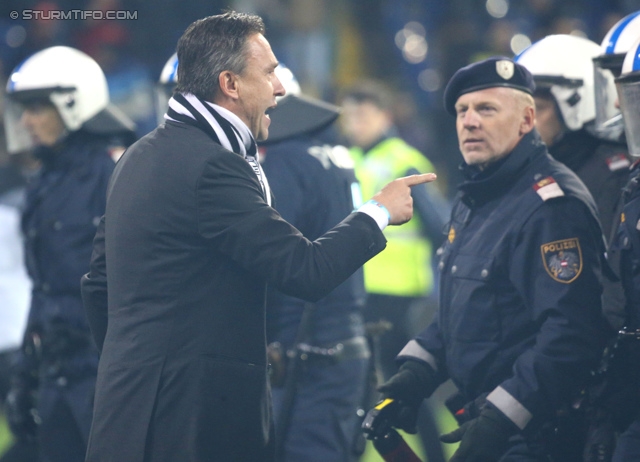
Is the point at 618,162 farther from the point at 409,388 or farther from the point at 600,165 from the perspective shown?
the point at 409,388

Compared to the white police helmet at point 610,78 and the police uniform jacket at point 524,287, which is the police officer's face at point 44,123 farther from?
the white police helmet at point 610,78

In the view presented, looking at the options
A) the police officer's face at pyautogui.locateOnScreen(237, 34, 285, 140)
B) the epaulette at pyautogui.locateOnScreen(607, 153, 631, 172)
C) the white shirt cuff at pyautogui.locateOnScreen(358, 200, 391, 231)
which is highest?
the police officer's face at pyautogui.locateOnScreen(237, 34, 285, 140)

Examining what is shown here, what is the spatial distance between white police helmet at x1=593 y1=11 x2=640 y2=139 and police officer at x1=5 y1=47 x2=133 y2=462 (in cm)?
220

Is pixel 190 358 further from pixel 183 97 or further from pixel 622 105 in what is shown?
pixel 622 105

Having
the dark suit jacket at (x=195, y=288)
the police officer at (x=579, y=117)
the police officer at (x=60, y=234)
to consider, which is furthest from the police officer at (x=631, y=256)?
the police officer at (x=60, y=234)

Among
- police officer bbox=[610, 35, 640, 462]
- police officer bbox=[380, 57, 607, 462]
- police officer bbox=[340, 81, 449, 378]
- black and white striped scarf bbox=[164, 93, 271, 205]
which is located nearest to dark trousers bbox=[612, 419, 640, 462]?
police officer bbox=[610, 35, 640, 462]

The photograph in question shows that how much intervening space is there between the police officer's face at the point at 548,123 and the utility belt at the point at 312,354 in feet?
4.24

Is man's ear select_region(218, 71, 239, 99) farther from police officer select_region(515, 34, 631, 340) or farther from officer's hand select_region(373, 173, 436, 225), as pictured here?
police officer select_region(515, 34, 631, 340)

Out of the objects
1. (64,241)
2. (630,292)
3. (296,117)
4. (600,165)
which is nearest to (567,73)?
(600,165)

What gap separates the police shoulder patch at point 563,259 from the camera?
3229mm

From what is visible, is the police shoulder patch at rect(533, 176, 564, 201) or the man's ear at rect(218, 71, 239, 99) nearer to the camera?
the man's ear at rect(218, 71, 239, 99)

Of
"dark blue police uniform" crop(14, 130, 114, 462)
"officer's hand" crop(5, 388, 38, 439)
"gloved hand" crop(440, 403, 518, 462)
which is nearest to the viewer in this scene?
"gloved hand" crop(440, 403, 518, 462)

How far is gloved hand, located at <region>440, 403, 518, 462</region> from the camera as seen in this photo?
3.17 m

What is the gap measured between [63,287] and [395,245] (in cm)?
290
